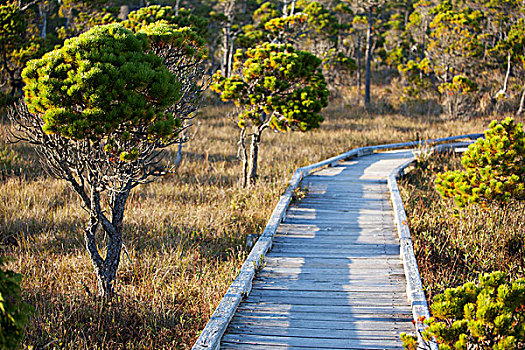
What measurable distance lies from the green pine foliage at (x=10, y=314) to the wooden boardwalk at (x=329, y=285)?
6.52ft

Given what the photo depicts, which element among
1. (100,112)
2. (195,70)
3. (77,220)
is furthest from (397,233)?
(77,220)

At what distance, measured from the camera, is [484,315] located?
2.89 meters

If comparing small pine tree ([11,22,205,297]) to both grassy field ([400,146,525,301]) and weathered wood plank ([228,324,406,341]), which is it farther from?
grassy field ([400,146,525,301])

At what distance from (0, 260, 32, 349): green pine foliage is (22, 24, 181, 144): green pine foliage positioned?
1.91 m

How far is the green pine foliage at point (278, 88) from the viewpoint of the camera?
8914mm

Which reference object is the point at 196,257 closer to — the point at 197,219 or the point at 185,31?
the point at 197,219

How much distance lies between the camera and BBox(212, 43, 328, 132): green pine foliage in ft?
29.2

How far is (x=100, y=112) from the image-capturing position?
13.8 ft

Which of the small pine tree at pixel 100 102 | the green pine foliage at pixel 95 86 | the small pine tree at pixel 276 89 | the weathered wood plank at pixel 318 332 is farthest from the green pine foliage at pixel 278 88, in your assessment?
the weathered wood plank at pixel 318 332

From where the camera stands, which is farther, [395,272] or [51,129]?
[395,272]

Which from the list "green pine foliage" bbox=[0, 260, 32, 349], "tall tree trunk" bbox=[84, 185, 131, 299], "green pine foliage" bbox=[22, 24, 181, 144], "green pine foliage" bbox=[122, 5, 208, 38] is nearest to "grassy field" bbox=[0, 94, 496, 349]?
"tall tree trunk" bbox=[84, 185, 131, 299]

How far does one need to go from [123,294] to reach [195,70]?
3.21 m

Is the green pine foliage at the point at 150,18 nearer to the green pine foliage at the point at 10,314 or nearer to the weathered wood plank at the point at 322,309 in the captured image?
the weathered wood plank at the point at 322,309

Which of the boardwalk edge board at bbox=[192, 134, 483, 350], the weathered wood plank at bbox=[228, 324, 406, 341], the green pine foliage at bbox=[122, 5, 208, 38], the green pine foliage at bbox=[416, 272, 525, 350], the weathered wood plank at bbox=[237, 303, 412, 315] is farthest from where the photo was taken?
the green pine foliage at bbox=[122, 5, 208, 38]
